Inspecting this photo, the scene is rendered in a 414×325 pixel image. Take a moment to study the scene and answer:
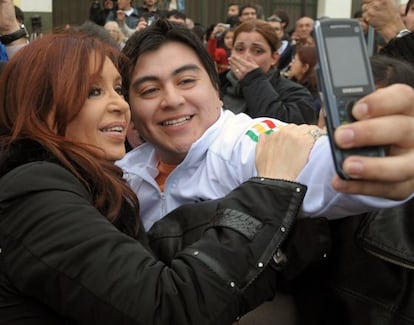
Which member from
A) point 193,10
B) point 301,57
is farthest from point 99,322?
point 193,10

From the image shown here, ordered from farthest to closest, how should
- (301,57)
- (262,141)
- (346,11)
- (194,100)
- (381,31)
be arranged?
(346,11)
(301,57)
(381,31)
(194,100)
(262,141)

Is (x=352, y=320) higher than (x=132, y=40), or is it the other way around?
(x=132, y=40)

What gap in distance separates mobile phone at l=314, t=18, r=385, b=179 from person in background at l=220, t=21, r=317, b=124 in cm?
274

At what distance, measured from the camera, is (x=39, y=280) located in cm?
129

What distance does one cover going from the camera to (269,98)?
13.1ft

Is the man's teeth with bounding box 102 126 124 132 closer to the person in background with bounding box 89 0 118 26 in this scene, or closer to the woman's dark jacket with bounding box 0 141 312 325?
the woman's dark jacket with bounding box 0 141 312 325

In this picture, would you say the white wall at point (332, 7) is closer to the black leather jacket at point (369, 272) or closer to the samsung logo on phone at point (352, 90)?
the black leather jacket at point (369, 272)

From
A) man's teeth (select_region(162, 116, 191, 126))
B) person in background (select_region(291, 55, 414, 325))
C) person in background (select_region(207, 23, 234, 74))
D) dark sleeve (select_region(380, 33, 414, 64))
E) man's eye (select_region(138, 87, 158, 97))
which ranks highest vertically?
dark sleeve (select_region(380, 33, 414, 64))

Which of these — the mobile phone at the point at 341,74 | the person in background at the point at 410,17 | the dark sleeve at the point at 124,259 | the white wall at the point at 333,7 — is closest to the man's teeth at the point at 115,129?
the dark sleeve at the point at 124,259

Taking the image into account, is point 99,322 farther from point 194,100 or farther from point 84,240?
point 194,100

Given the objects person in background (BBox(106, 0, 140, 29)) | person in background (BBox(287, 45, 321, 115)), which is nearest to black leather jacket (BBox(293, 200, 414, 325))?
person in background (BBox(287, 45, 321, 115))

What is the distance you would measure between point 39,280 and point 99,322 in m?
0.15

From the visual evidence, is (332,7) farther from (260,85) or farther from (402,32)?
(402,32)

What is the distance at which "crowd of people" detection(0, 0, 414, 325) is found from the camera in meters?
1.25
